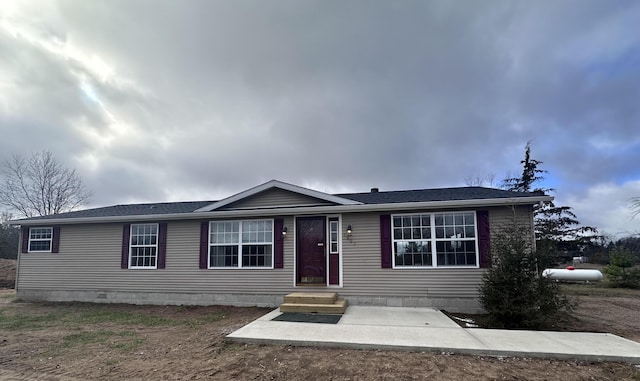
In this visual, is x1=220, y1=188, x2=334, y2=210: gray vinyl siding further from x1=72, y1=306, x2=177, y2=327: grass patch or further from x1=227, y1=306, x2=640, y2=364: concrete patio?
x1=227, y1=306, x2=640, y2=364: concrete patio

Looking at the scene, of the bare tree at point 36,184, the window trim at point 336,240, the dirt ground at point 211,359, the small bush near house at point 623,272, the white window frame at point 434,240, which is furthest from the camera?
the bare tree at point 36,184

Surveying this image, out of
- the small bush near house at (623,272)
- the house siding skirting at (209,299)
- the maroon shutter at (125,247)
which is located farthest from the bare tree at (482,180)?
the maroon shutter at (125,247)

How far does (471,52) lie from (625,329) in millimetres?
8182

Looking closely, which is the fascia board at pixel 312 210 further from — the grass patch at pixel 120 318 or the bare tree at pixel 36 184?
the bare tree at pixel 36 184

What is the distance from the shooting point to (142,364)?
176 inches

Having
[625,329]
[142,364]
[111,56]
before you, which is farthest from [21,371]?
[625,329]

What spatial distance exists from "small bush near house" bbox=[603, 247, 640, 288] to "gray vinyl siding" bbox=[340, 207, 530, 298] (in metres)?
10.5

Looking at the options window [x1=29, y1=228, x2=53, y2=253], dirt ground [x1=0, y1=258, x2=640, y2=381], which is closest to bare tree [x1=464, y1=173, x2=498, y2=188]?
dirt ground [x1=0, y1=258, x2=640, y2=381]

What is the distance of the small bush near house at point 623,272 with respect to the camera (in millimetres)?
13477

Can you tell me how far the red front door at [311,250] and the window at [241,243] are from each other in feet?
2.65

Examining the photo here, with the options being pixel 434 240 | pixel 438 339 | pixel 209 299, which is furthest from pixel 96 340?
pixel 434 240

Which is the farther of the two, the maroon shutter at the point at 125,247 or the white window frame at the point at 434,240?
the maroon shutter at the point at 125,247

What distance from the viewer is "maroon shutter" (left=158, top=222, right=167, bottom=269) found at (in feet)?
31.2

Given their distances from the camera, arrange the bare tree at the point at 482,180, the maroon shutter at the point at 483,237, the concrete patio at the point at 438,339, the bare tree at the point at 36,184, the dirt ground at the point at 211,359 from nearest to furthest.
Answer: the dirt ground at the point at 211,359
the concrete patio at the point at 438,339
the maroon shutter at the point at 483,237
the bare tree at the point at 36,184
the bare tree at the point at 482,180
